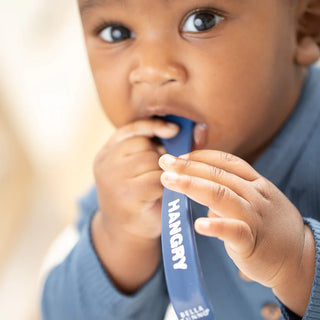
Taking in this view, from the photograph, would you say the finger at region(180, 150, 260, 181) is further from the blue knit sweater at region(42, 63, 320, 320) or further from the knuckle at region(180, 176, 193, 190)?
the blue knit sweater at region(42, 63, 320, 320)

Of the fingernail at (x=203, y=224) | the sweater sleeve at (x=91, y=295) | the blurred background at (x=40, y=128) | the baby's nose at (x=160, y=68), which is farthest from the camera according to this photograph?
the blurred background at (x=40, y=128)

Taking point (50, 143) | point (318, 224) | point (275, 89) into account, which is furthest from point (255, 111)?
point (50, 143)

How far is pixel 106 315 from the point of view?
607 millimetres

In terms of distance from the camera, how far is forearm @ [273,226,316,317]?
16.8 inches

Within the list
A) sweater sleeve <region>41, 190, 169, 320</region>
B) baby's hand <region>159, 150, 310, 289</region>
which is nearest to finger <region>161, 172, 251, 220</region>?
baby's hand <region>159, 150, 310, 289</region>

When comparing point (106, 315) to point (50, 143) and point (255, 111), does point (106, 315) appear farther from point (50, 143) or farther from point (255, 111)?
point (50, 143)

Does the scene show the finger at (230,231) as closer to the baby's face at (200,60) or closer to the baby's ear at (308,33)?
the baby's face at (200,60)

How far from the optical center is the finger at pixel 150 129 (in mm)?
522

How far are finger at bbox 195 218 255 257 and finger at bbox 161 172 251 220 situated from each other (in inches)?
0.6

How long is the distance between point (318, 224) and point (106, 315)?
0.29 meters

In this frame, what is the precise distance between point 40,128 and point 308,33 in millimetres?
732

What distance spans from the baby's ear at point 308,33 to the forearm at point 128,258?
0.28 m

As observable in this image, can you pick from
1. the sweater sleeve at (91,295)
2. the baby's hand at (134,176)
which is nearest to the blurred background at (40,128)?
the sweater sleeve at (91,295)

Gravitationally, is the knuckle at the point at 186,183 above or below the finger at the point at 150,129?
below
